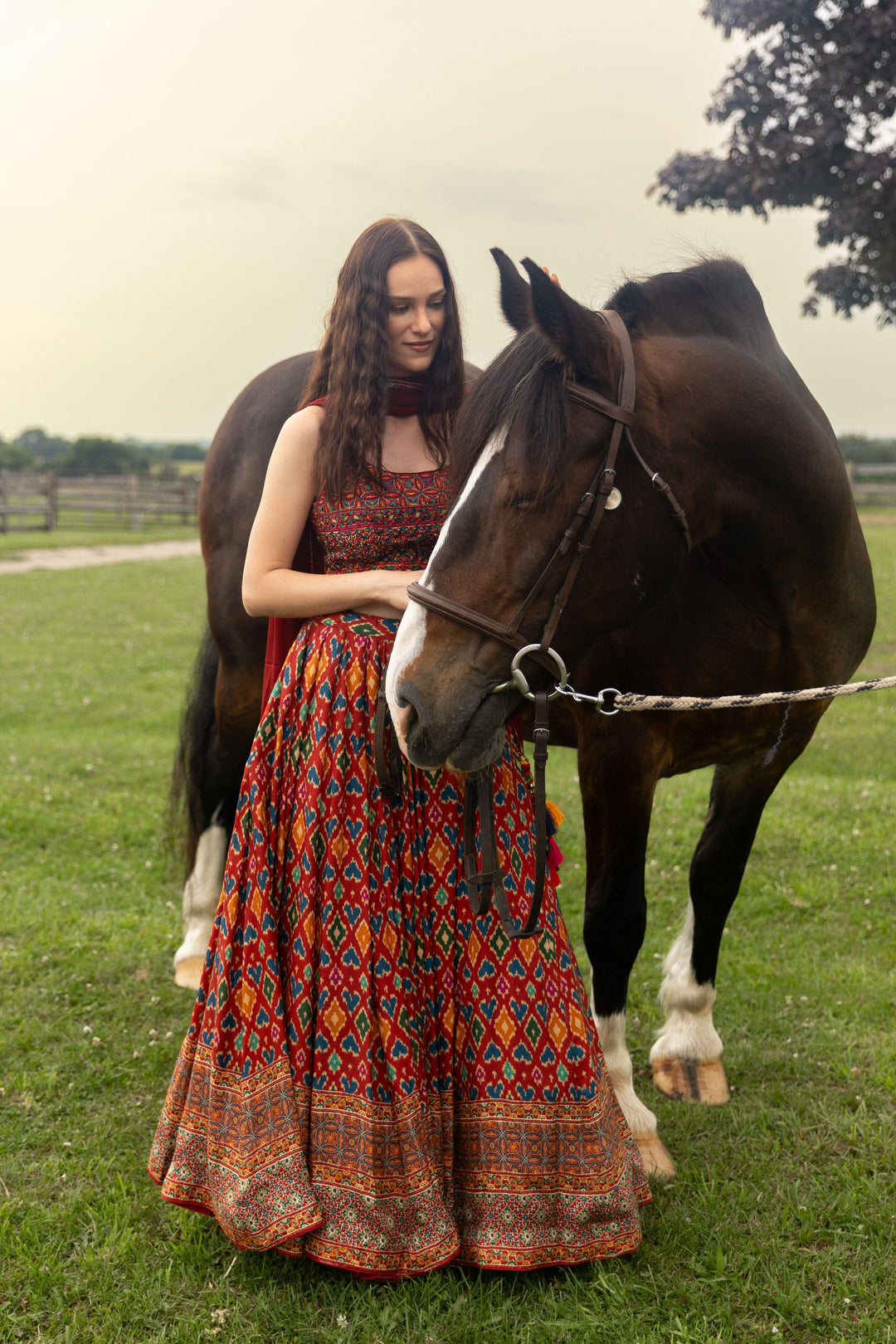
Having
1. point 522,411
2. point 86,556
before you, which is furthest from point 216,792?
point 86,556

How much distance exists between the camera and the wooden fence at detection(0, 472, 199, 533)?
25453 mm

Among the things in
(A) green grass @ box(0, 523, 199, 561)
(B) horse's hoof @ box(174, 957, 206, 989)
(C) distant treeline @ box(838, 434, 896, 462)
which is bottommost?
(B) horse's hoof @ box(174, 957, 206, 989)

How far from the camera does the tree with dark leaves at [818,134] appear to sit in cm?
766

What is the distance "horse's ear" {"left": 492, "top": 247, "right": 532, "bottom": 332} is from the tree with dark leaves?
23.4 ft

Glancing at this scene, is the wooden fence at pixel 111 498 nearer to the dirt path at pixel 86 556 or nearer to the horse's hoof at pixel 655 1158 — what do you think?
the dirt path at pixel 86 556

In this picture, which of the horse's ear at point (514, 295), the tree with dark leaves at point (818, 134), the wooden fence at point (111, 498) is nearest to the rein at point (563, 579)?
the horse's ear at point (514, 295)

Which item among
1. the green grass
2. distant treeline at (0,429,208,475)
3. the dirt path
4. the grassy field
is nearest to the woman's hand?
the grassy field

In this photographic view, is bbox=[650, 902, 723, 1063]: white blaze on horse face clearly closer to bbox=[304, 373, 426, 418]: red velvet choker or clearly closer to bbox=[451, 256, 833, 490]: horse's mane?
bbox=[451, 256, 833, 490]: horse's mane

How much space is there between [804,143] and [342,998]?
861 centimetres

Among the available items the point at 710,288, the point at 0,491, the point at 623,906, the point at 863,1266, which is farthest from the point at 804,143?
A: the point at 0,491

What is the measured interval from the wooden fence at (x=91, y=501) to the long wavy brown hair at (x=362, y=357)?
24.2 metres

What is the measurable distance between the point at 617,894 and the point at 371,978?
0.78 metres

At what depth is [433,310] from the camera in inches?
86.9

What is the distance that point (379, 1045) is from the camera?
208cm
